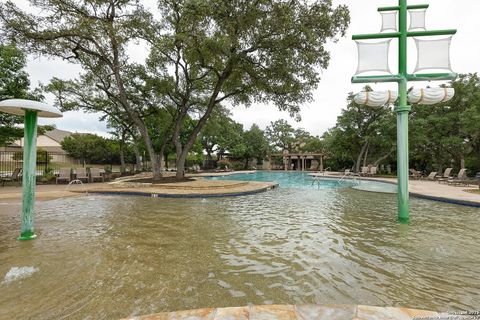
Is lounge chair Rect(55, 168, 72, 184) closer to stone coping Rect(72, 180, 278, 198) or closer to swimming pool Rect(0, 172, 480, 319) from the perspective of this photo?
stone coping Rect(72, 180, 278, 198)

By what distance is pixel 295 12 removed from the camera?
9.97 metres

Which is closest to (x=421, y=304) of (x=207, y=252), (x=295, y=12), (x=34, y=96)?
(x=207, y=252)

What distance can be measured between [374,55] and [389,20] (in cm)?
90

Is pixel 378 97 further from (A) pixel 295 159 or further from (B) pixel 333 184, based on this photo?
(A) pixel 295 159

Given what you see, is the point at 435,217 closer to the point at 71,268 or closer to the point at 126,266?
the point at 126,266

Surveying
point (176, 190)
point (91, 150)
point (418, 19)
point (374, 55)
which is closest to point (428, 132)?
point (418, 19)

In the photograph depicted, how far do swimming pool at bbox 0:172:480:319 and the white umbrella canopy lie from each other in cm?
229

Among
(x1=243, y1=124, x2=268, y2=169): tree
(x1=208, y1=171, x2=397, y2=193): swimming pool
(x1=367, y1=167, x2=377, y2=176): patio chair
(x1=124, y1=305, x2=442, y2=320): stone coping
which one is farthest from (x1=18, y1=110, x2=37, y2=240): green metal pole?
(x1=243, y1=124, x2=268, y2=169): tree

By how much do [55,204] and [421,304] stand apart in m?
9.42

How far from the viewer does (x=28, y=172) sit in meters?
4.20

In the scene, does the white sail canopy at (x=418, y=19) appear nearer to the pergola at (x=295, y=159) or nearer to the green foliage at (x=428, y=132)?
the green foliage at (x=428, y=132)

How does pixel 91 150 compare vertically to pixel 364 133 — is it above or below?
below

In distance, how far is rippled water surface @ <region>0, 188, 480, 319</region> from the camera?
237 cm

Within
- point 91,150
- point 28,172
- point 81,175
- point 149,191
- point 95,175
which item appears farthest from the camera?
point 91,150
